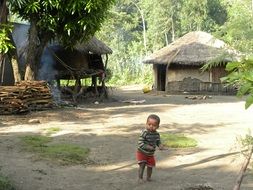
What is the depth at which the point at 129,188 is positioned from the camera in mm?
6863

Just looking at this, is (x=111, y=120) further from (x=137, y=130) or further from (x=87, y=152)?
(x=87, y=152)

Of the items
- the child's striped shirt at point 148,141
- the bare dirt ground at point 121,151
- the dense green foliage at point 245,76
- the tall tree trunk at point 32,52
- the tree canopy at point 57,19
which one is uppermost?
the tree canopy at point 57,19

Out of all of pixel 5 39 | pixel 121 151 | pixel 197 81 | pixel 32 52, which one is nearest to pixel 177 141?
pixel 121 151

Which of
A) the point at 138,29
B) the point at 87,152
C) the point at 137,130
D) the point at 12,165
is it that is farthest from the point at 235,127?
the point at 138,29

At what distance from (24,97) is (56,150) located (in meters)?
6.17

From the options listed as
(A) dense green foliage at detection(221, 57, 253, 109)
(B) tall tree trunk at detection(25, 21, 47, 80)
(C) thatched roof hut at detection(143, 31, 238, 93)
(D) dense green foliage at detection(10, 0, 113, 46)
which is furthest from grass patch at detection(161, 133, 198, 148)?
(C) thatched roof hut at detection(143, 31, 238, 93)

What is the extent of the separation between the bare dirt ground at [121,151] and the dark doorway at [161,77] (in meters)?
13.1

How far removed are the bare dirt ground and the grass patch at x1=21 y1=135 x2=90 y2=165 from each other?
203 millimetres

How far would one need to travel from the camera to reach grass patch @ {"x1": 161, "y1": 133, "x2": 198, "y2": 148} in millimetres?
10312

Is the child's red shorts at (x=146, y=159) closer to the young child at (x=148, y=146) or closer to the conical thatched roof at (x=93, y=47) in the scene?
the young child at (x=148, y=146)

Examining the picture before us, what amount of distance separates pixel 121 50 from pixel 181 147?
38.9 meters

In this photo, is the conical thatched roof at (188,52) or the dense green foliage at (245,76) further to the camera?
the conical thatched roof at (188,52)

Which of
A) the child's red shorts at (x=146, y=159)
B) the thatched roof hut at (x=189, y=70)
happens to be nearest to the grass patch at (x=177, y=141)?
the child's red shorts at (x=146, y=159)

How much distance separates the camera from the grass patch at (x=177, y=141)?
10.3 metres
